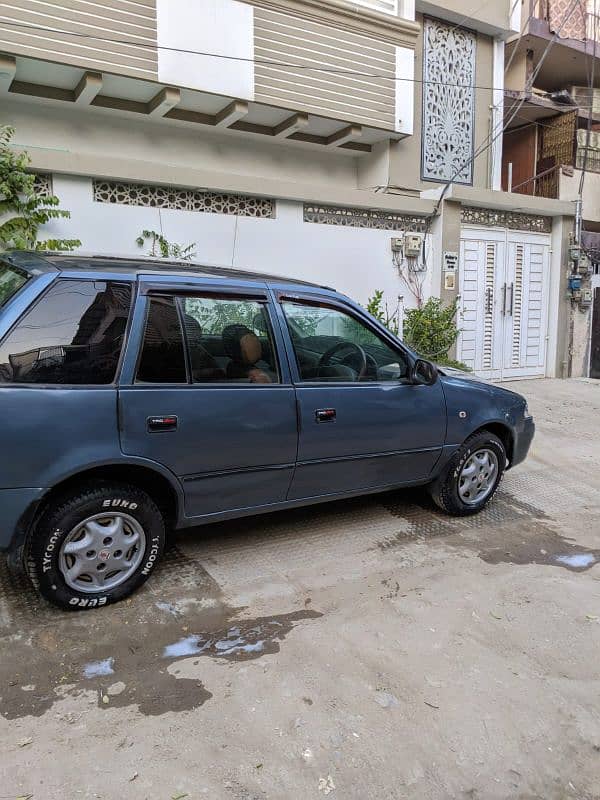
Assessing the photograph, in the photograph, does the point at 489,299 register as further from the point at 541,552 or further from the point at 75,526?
the point at 75,526

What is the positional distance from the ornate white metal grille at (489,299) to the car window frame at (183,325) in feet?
24.1

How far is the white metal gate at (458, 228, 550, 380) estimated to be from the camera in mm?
10164

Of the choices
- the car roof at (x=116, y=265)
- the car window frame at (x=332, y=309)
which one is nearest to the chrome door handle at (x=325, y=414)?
the car window frame at (x=332, y=309)

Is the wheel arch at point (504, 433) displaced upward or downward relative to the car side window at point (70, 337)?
downward

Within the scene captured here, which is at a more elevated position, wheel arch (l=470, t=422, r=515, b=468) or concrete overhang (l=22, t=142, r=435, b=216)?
concrete overhang (l=22, t=142, r=435, b=216)

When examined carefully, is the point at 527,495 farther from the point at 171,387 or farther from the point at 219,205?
the point at 219,205

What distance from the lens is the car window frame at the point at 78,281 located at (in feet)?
9.66

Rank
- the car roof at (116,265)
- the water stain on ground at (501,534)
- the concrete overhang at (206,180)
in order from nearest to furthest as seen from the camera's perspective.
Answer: the car roof at (116,265)
the water stain on ground at (501,534)
the concrete overhang at (206,180)

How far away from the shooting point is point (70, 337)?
122 inches

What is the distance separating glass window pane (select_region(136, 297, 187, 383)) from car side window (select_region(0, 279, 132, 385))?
0.13 meters

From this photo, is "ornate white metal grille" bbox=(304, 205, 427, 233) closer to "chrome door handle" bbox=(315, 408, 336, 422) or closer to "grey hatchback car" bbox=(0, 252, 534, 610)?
"grey hatchback car" bbox=(0, 252, 534, 610)

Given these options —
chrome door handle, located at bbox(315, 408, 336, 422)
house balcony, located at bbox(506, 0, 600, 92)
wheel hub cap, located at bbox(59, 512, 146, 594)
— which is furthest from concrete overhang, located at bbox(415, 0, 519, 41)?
wheel hub cap, located at bbox(59, 512, 146, 594)

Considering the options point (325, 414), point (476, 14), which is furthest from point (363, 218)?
point (325, 414)

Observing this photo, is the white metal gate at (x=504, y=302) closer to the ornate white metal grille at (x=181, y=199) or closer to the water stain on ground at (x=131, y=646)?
the ornate white metal grille at (x=181, y=199)
